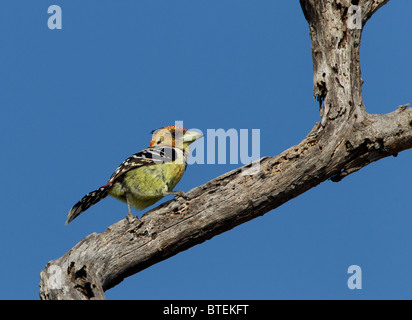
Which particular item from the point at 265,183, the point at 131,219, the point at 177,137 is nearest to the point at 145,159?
the point at 177,137

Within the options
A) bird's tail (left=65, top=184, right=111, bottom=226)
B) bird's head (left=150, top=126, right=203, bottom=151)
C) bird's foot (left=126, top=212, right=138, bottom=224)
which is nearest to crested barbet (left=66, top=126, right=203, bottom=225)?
bird's tail (left=65, top=184, right=111, bottom=226)

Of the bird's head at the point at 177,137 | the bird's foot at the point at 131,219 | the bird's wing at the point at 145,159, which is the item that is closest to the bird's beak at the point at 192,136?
the bird's head at the point at 177,137

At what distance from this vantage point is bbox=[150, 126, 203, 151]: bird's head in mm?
8281

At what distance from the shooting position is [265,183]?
6418mm

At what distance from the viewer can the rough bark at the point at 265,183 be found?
6391 millimetres

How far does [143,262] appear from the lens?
21.2ft

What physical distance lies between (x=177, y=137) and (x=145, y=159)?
2.96 feet

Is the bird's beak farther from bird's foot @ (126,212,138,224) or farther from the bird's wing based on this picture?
bird's foot @ (126,212,138,224)

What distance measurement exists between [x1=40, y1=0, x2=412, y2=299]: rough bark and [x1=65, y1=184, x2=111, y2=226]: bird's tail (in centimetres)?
64

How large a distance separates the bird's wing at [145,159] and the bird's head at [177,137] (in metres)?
0.40

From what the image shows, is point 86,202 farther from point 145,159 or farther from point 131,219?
point 145,159
